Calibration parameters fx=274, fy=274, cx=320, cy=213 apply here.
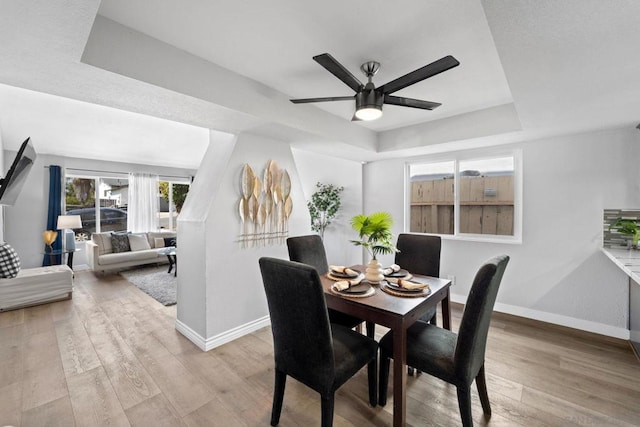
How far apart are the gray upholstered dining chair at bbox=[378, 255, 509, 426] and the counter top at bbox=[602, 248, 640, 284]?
1.10 meters

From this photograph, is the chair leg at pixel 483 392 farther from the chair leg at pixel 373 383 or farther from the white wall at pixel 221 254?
the white wall at pixel 221 254

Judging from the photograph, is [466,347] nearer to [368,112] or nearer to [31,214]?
[368,112]

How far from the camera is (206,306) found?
2518mm

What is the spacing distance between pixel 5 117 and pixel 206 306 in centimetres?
380

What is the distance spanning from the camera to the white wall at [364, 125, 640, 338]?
2.66m

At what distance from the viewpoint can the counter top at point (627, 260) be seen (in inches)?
72.7

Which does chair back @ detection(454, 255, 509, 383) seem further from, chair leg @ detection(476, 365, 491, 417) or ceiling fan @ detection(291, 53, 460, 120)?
ceiling fan @ detection(291, 53, 460, 120)

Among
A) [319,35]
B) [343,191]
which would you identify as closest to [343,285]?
[319,35]

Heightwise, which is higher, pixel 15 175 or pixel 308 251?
pixel 15 175

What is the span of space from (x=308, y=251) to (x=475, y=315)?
1.49m

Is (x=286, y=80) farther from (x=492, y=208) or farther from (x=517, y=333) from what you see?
(x=517, y=333)

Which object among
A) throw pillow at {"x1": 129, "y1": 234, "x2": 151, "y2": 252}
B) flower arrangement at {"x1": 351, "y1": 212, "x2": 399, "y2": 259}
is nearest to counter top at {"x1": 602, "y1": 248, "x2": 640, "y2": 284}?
flower arrangement at {"x1": 351, "y1": 212, "x2": 399, "y2": 259}

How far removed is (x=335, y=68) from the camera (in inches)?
63.1

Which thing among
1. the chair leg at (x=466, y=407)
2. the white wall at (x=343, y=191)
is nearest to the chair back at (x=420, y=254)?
the chair leg at (x=466, y=407)
